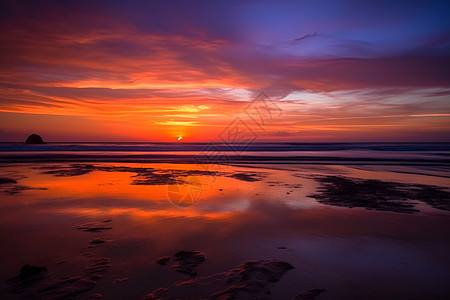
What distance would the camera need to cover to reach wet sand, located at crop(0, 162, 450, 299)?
11.0ft

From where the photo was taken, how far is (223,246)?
4.68 meters

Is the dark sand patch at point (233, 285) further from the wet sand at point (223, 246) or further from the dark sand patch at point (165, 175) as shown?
the dark sand patch at point (165, 175)

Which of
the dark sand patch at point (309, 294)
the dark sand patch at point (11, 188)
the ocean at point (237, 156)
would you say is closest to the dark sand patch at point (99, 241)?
the dark sand patch at point (309, 294)

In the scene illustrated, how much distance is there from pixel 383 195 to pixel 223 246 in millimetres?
6978

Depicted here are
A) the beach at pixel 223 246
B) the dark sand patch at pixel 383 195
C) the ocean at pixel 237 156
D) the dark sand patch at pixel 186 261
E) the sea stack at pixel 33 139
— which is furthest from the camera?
the sea stack at pixel 33 139

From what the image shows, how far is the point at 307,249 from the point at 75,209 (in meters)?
5.84

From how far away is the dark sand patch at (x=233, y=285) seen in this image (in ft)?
10.4

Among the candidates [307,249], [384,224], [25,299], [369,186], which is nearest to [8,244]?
[25,299]

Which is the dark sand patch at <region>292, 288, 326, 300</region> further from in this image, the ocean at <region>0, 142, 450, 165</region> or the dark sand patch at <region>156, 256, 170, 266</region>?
the ocean at <region>0, 142, 450, 165</region>

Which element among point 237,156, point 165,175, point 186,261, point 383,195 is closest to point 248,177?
point 165,175

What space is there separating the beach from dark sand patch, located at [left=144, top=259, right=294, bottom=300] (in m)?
0.01

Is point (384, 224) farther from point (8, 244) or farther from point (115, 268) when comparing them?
point (8, 244)

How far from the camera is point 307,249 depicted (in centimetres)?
460

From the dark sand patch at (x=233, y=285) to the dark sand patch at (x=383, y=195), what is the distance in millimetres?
4786
